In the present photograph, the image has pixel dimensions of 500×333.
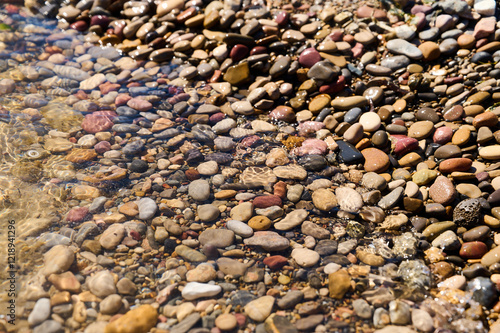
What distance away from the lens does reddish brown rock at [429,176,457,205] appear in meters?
3.51

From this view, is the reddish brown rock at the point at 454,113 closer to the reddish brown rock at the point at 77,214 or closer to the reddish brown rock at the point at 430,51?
the reddish brown rock at the point at 430,51

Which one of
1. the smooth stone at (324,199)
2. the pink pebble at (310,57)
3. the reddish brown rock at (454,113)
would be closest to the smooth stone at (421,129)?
the reddish brown rock at (454,113)

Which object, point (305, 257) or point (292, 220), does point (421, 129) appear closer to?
point (292, 220)

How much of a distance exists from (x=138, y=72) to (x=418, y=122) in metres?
3.96

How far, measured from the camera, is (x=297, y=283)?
3.02 metres

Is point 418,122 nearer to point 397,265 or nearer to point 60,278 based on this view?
point 397,265

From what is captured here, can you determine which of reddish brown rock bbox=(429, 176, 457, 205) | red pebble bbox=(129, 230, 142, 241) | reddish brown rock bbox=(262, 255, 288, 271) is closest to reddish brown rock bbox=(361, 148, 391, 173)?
reddish brown rock bbox=(429, 176, 457, 205)

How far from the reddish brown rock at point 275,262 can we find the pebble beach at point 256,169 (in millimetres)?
14

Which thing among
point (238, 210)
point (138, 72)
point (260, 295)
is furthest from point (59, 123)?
point (260, 295)

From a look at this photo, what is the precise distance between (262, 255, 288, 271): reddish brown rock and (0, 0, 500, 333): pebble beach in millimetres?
14

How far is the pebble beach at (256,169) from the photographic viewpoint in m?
2.87

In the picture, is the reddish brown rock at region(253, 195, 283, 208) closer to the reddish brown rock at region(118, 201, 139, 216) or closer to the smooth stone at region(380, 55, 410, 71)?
Result: the reddish brown rock at region(118, 201, 139, 216)

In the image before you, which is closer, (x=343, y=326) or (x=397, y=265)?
(x=343, y=326)

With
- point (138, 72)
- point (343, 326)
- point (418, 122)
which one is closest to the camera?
point (343, 326)
